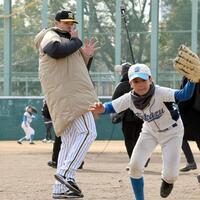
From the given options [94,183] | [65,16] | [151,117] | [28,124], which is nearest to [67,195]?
[151,117]

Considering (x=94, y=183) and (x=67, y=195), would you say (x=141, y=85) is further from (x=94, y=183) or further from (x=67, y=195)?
(x=94, y=183)

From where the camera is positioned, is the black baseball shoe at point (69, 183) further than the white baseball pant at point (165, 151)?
Yes

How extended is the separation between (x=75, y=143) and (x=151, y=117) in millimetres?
1118

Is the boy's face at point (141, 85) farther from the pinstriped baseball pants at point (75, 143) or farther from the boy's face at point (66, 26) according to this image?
the boy's face at point (66, 26)

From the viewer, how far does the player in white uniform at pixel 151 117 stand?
6.67 meters

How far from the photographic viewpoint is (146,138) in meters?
7.14

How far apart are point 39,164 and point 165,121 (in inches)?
222

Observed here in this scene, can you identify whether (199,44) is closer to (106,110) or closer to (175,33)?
(175,33)

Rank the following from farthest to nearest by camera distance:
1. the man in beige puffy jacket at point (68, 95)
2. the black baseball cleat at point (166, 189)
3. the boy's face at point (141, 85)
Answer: the man in beige puffy jacket at point (68, 95) < the black baseball cleat at point (166, 189) < the boy's face at point (141, 85)

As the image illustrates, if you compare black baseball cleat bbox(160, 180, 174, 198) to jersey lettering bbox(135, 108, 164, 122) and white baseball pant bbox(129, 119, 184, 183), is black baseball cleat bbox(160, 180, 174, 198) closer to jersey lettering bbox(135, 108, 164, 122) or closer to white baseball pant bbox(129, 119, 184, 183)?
white baseball pant bbox(129, 119, 184, 183)

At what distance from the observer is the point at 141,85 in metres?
6.66

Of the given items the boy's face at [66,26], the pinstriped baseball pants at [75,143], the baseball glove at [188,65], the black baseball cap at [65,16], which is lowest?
the pinstriped baseball pants at [75,143]

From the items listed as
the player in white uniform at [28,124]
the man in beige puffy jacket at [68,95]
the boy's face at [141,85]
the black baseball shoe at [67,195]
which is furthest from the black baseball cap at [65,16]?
the player in white uniform at [28,124]

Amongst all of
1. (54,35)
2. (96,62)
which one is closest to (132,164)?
(54,35)
